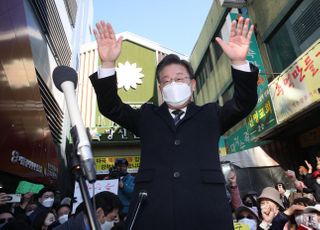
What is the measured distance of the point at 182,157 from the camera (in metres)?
1.58

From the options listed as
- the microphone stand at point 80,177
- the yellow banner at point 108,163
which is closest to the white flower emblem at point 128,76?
the yellow banner at point 108,163

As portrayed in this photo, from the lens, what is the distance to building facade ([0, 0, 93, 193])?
5.49m

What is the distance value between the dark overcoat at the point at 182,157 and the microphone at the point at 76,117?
15.4 inches

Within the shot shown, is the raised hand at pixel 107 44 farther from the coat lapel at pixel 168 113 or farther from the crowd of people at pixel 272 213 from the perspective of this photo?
the crowd of people at pixel 272 213

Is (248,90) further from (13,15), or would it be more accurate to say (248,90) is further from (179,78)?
(13,15)

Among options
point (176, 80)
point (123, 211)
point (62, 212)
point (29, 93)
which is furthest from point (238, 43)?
point (29, 93)

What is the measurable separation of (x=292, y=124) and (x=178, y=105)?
783 cm

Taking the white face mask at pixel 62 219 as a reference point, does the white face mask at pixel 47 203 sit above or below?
above

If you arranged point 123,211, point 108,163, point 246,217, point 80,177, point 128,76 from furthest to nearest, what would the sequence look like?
point 128,76, point 108,163, point 123,211, point 246,217, point 80,177

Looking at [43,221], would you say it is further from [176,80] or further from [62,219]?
[176,80]

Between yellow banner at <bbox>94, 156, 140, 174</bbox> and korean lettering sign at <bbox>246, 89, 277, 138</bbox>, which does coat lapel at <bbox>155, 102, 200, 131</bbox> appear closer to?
korean lettering sign at <bbox>246, 89, 277, 138</bbox>

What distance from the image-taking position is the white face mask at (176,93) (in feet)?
5.84

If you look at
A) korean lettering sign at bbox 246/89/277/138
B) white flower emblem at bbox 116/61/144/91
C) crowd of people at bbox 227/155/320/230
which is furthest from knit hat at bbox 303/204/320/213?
white flower emblem at bbox 116/61/144/91

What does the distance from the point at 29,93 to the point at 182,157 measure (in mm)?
6301
